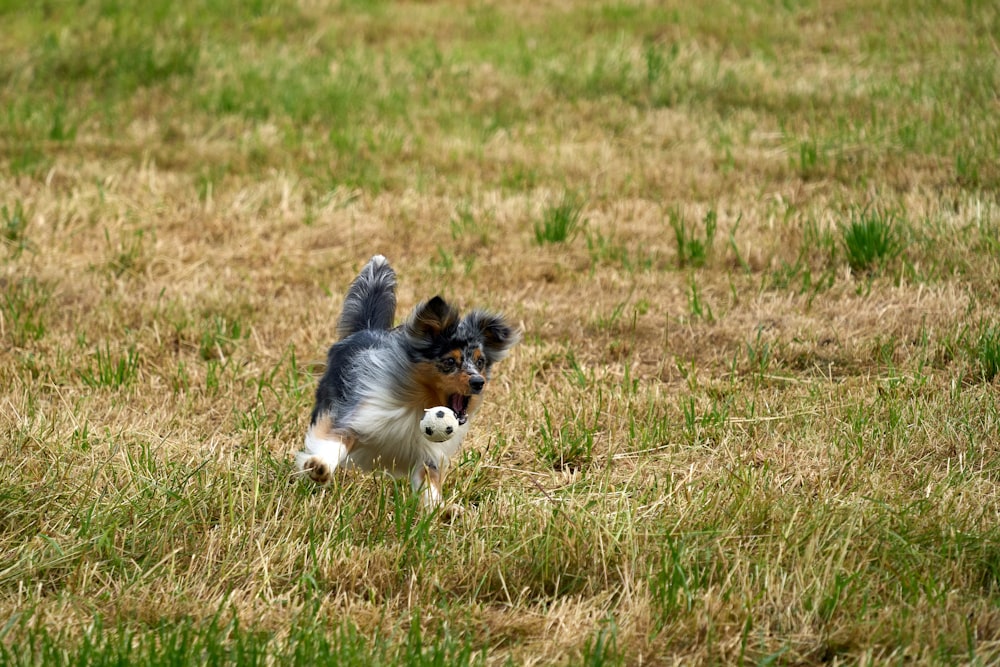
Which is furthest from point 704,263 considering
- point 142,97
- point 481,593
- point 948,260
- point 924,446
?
point 142,97

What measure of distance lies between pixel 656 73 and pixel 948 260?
4.28m

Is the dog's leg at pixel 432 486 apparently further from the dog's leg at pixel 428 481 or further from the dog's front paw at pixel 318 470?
the dog's front paw at pixel 318 470

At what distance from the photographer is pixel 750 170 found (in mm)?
8398

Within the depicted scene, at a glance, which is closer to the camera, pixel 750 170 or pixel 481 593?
pixel 481 593

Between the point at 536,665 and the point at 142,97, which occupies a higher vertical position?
the point at 142,97

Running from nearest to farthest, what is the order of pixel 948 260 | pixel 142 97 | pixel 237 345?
1. pixel 237 345
2. pixel 948 260
3. pixel 142 97

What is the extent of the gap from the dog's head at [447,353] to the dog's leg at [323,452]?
0.32 metres

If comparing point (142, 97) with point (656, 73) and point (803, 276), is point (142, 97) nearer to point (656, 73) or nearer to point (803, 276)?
point (656, 73)

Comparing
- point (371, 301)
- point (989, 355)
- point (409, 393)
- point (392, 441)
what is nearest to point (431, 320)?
point (409, 393)

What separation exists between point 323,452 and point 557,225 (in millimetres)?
3684

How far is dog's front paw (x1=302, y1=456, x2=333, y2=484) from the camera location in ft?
12.4

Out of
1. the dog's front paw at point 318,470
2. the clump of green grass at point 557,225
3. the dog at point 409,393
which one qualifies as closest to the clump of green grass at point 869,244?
the clump of green grass at point 557,225

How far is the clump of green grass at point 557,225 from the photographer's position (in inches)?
284

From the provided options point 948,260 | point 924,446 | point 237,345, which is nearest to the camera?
point 924,446
